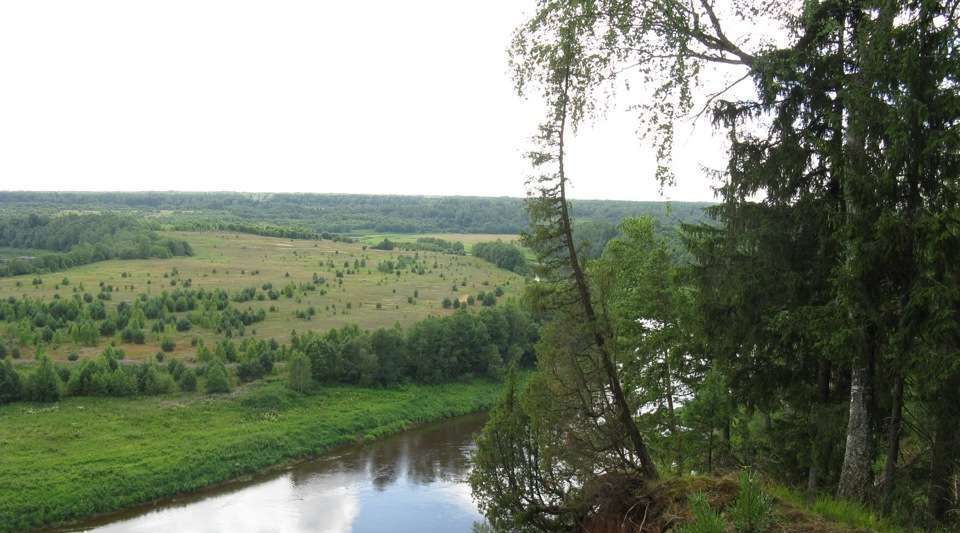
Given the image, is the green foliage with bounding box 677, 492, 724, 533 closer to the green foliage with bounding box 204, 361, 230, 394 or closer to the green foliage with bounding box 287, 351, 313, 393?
the green foliage with bounding box 287, 351, 313, 393

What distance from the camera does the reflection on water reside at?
81.6ft

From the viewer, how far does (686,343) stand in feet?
44.1

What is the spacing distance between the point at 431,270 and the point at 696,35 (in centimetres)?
7993

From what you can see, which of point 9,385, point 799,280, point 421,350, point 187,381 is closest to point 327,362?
point 421,350

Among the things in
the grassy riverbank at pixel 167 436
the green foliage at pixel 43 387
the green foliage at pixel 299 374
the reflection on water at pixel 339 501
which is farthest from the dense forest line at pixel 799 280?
the green foliage at pixel 43 387

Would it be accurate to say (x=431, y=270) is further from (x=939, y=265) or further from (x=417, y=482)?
(x=939, y=265)

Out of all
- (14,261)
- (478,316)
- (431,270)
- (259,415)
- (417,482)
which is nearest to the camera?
(417,482)

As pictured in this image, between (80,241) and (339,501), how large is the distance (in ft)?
302

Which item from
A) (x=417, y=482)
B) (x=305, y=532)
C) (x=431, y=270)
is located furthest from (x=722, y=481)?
(x=431, y=270)

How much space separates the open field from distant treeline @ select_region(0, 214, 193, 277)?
8.38 feet

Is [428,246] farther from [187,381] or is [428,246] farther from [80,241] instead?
[187,381]

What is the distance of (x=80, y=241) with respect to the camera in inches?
4038

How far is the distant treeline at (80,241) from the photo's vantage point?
85.1 meters

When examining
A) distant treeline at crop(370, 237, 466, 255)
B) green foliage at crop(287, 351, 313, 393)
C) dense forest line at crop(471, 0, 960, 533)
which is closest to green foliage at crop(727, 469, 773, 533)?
dense forest line at crop(471, 0, 960, 533)
